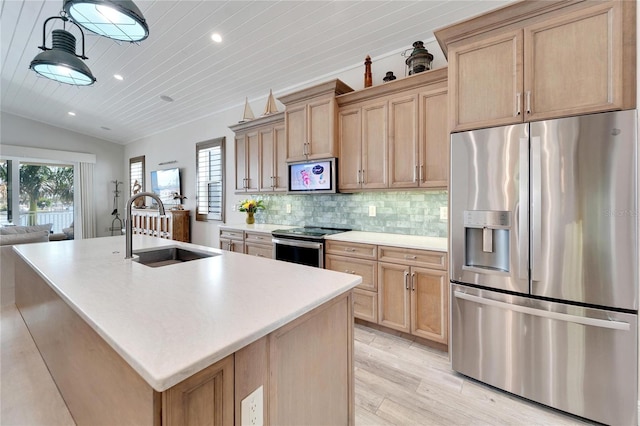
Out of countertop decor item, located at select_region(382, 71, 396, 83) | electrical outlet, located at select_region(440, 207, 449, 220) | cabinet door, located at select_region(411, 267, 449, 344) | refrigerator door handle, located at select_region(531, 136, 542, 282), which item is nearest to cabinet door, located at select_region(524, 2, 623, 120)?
refrigerator door handle, located at select_region(531, 136, 542, 282)

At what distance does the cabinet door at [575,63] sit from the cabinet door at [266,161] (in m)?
2.87

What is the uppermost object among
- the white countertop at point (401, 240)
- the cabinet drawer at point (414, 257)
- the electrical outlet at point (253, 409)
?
the white countertop at point (401, 240)

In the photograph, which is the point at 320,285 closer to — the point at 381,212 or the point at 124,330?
the point at 124,330

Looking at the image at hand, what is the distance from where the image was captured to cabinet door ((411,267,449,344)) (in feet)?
7.38

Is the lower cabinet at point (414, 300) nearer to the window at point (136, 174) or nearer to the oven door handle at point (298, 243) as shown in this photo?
the oven door handle at point (298, 243)

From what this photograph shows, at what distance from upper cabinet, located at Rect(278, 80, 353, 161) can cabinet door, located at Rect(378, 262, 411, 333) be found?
141cm

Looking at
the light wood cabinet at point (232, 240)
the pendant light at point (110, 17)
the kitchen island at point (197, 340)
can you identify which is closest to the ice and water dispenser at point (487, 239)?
the kitchen island at point (197, 340)

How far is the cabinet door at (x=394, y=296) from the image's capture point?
7.98 feet

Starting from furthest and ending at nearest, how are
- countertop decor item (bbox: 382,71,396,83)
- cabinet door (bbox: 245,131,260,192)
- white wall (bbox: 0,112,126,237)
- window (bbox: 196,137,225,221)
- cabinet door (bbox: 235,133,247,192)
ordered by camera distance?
white wall (bbox: 0,112,126,237) < window (bbox: 196,137,225,221) < cabinet door (bbox: 235,133,247,192) < cabinet door (bbox: 245,131,260,192) < countertop decor item (bbox: 382,71,396,83)

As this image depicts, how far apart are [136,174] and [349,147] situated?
6692mm

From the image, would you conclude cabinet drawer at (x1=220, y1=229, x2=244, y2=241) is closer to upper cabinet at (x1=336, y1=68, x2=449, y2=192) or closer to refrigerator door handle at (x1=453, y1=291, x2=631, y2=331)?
upper cabinet at (x1=336, y1=68, x2=449, y2=192)

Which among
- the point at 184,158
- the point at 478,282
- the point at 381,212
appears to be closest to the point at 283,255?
the point at 381,212

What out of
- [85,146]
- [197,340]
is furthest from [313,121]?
[85,146]

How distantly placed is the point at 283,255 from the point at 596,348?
2.62m
